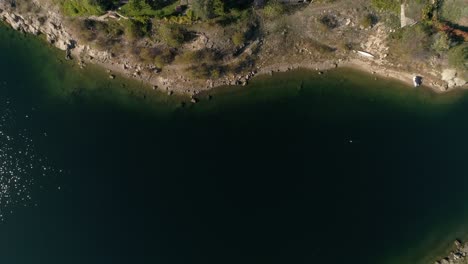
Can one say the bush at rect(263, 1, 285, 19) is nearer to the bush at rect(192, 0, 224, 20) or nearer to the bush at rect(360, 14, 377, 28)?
the bush at rect(192, 0, 224, 20)

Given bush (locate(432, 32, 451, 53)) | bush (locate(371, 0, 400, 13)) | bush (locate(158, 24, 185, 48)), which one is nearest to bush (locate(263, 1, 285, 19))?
bush (locate(158, 24, 185, 48))

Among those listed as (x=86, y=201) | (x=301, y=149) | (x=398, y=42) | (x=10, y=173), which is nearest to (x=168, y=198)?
(x=86, y=201)

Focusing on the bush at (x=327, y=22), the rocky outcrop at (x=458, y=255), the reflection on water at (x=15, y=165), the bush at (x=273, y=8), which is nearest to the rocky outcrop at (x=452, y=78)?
the bush at (x=327, y=22)

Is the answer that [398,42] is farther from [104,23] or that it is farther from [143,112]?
[104,23]

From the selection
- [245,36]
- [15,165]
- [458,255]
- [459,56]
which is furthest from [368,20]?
[15,165]

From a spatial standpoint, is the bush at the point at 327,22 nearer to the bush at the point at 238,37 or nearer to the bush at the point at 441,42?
the bush at the point at 238,37

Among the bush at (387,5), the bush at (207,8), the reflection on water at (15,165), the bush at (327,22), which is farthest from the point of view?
the reflection on water at (15,165)
